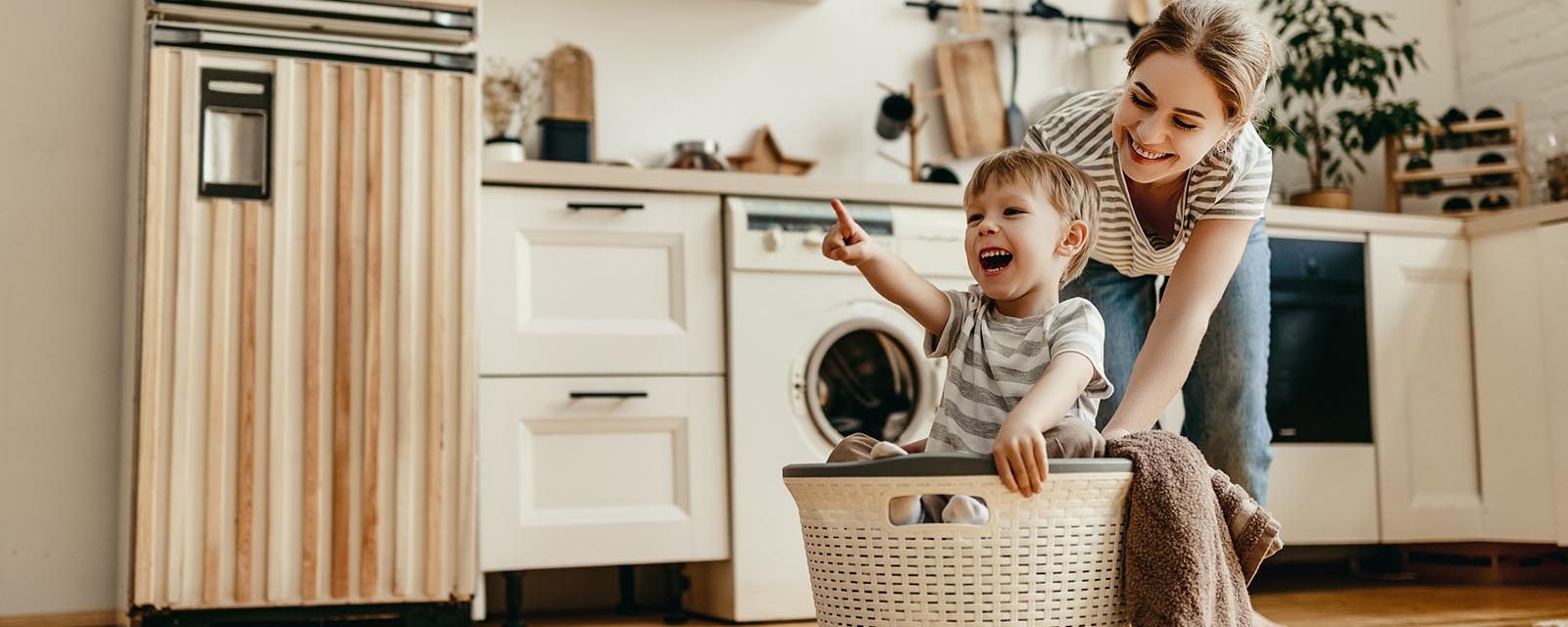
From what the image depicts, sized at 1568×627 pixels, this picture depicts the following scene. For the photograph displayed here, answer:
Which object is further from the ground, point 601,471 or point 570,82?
point 570,82

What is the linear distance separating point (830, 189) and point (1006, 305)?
129 cm

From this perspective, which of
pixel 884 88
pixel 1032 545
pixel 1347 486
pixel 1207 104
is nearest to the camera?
pixel 1032 545

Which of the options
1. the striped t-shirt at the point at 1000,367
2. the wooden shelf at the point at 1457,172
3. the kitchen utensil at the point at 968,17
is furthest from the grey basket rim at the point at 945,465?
the wooden shelf at the point at 1457,172

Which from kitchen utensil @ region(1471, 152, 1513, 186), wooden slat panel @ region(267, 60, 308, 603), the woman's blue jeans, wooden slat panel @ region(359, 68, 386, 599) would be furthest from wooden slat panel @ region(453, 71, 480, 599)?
kitchen utensil @ region(1471, 152, 1513, 186)

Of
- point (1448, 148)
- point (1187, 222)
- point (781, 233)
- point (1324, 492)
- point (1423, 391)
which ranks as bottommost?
point (1324, 492)

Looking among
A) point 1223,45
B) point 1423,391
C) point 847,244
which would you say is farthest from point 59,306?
point 1423,391

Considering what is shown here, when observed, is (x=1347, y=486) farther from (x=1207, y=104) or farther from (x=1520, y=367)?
(x=1207, y=104)

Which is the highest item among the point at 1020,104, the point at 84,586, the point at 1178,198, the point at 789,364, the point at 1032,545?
the point at 1020,104

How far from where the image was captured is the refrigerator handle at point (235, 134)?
2.37 m

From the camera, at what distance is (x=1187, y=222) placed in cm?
164

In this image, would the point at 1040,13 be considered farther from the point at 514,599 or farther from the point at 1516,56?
the point at 514,599

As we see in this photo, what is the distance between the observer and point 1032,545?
4.05 feet

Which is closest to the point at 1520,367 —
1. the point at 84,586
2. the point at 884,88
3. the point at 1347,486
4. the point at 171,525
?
the point at 1347,486

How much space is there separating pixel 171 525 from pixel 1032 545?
1616 mm
